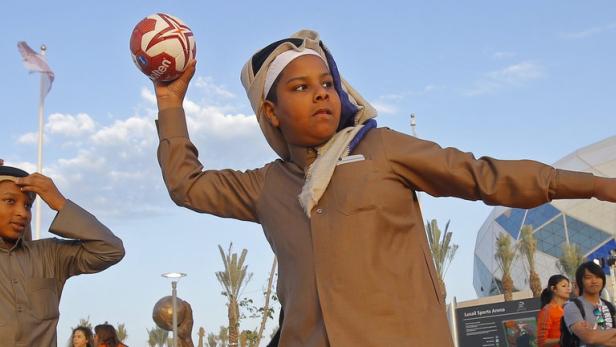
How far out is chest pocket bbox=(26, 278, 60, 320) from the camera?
4211mm

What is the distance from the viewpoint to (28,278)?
4262 millimetres

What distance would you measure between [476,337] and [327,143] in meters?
10.3

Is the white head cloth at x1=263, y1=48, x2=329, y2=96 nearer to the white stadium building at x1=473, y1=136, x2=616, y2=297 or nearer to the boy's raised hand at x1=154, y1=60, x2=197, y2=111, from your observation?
the boy's raised hand at x1=154, y1=60, x2=197, y2=111

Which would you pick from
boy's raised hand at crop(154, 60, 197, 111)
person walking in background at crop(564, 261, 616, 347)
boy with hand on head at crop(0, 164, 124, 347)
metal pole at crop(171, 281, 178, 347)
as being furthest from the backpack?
metal pole at crop(171, 281, 178, 347)

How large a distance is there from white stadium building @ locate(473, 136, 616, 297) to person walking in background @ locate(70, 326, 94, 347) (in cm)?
5023

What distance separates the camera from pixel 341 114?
3.27m

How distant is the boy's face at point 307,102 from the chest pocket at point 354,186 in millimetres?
219

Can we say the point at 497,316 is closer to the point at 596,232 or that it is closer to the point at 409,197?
the point at 409,197

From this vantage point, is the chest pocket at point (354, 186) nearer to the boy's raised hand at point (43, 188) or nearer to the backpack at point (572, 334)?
the boy's raised hand at point (43, 188)

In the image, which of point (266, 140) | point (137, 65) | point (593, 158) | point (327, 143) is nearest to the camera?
point (327, 143)

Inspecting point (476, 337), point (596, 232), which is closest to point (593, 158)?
point (596, 232)

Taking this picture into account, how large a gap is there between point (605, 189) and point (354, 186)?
853mm

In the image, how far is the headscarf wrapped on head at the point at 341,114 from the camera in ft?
9.73

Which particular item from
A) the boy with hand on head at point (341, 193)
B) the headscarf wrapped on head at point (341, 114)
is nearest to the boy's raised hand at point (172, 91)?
the boy with hand on head at point (341, 193)
